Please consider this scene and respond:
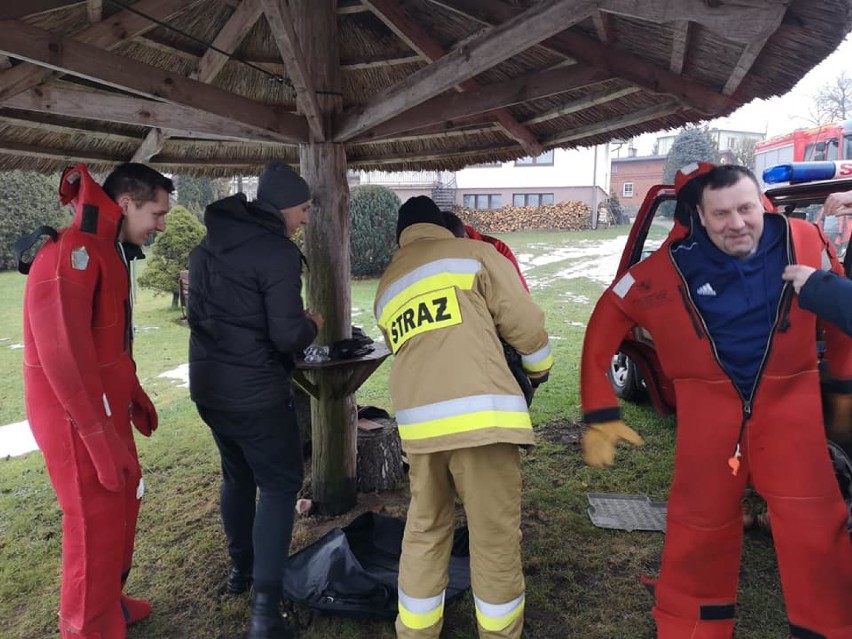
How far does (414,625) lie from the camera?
2.53 m

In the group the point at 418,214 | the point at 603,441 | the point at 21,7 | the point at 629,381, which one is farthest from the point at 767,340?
the point at 629,381

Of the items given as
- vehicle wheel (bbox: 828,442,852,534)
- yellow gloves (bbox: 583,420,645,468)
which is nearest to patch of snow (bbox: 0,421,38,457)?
yellow gloves (bbox: 583,420,645,468)

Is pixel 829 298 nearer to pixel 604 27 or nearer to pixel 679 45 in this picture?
pixel 679 45

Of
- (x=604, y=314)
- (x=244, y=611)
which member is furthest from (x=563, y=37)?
(x=244, y=611)

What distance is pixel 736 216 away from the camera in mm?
2215

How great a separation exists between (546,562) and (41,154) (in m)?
4.63

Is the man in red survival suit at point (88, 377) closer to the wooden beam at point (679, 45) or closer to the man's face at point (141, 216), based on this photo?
the man's face at point (141, 216)

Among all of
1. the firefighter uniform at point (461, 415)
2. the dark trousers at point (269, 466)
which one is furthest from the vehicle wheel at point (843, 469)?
the dark trousers at point (269, 466)

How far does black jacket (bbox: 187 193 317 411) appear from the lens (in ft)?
8.73

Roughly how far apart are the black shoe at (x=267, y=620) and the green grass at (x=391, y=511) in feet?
0.44

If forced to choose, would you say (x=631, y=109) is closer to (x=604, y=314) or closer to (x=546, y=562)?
(x=604, y=314)

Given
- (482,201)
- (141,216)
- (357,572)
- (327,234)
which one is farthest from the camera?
(482,201)

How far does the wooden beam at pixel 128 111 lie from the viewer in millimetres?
3271

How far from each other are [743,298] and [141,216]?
252 centimetres
